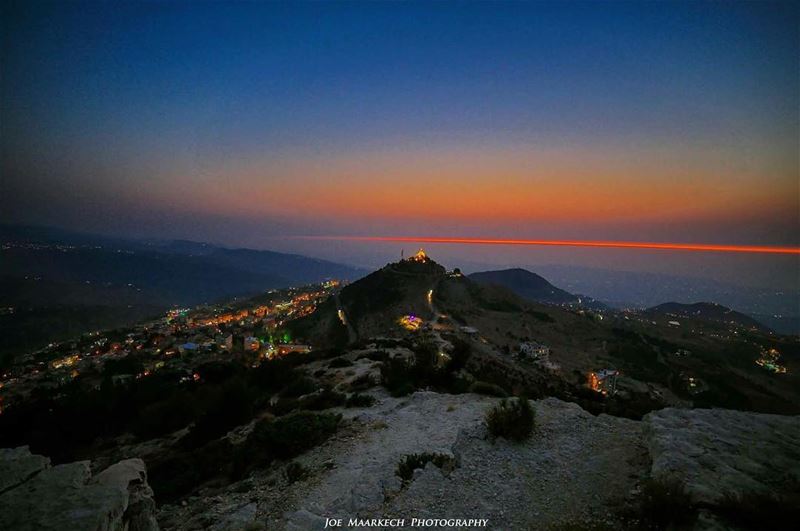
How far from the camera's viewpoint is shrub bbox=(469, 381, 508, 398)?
43.7 ft

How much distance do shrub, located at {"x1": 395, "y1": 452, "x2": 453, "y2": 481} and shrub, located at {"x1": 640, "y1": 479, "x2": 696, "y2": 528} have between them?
11.8ft

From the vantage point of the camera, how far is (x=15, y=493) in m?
5.03

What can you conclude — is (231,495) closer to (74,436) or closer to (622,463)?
(622,463)

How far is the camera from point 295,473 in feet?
25.8

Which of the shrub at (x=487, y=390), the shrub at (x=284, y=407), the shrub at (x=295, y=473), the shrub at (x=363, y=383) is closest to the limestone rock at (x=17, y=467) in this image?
the shrub at (x=295, y=473)

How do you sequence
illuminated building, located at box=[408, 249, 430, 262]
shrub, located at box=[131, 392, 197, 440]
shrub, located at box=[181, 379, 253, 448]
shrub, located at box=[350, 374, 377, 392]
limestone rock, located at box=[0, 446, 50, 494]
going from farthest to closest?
illuminated building, located at box=[408, 249, 430, 262], shrub, located at box=[131, 392, 197, 440], shrub, located at box=[350, 374, 377, 392], shrub, located at box=[181, 379, 253, 448], limestone rock, located at box=[0, 446, 50, 494]

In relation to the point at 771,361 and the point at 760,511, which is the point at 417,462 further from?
the point at 771,361

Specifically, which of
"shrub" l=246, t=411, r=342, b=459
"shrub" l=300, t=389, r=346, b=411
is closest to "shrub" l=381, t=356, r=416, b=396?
"shrub" l=300, t=389, r=346, b=411

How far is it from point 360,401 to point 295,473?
18.1 ft

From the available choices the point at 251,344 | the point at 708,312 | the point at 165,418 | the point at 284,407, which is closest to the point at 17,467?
the point at 284,407

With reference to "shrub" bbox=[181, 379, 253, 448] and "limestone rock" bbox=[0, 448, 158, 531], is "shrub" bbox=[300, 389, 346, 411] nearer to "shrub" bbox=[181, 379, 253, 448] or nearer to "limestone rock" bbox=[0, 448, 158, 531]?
"shrub" bbox=[181, 379, 253, 448]

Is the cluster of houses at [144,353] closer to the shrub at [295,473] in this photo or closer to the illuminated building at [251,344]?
the illuminated building at [251,344]

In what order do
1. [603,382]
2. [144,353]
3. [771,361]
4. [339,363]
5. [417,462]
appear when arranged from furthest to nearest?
1. [771,361]
2. [144,353]
3. [603,382]
4. [339,363]
5. [417,462]

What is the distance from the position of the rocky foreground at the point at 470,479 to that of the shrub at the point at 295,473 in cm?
10
